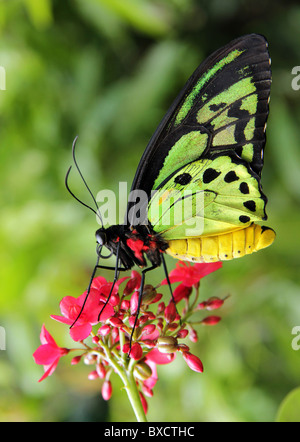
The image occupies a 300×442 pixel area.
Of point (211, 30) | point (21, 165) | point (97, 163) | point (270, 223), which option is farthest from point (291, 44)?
point (21, 165)

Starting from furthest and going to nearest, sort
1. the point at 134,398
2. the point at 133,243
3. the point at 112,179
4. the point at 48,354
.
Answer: the point at 112,179 → the point at 133,243 → the point at 48,354 → the point at 134,398

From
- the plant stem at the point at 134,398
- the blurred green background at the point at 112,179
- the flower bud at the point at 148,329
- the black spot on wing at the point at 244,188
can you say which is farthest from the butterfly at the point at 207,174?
the blurred green background at the point at 112,179

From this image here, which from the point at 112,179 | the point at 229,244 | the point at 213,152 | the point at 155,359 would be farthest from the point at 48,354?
the point at 112,179

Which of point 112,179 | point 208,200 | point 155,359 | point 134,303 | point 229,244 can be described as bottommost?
point 155,359

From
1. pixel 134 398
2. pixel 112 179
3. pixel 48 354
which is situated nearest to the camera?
pixel 134 398

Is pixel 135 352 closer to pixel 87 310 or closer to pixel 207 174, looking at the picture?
pixel 87 310

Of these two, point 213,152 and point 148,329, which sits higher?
point 213,152

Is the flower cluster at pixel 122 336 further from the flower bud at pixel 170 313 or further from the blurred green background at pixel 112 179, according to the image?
the blurred green background at pixel 112 179
